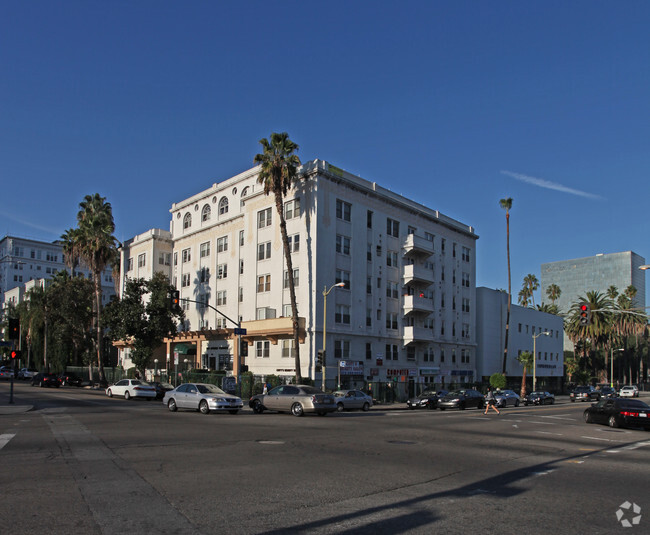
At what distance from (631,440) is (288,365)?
3045 cm

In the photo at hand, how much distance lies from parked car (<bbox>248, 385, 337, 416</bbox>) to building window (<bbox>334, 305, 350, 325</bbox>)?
57.9ft

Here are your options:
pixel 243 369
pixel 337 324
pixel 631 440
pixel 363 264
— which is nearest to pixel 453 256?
pixel 363 264

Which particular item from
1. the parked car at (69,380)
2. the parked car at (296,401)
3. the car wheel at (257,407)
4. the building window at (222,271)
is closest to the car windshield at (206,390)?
the car wheel at (257,407)

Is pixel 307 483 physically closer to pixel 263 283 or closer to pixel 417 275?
pixel 263 283

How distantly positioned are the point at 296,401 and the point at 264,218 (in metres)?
26.8

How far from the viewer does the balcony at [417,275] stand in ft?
176

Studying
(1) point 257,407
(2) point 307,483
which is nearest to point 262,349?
(1) point 257,407

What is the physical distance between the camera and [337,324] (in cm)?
4638

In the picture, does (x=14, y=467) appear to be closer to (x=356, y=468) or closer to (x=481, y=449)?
(x=356, y=468)

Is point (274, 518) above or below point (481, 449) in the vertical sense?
above

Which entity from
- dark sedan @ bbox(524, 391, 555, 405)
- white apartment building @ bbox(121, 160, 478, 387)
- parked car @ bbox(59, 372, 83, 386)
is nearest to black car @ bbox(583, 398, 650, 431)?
white apartment building @ bbox(121, 160, 478, 387)

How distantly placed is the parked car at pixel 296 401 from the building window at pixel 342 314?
57.9 feet

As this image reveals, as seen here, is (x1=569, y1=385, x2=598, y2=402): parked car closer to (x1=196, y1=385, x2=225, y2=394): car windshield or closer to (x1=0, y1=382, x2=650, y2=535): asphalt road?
(x1=196, y1=385, x2=225, y2=394): car windshield

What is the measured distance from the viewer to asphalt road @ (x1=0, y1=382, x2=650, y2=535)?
7262mm
